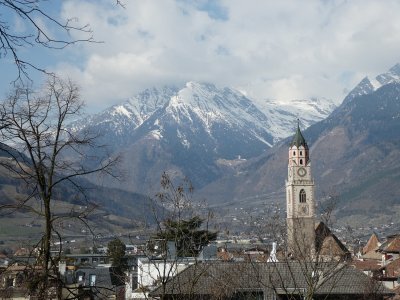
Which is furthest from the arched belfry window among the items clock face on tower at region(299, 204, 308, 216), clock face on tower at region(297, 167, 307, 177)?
clock face on tower at region(297, 167, 307, 177)

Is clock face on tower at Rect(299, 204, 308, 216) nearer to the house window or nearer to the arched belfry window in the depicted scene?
the arched belfry window

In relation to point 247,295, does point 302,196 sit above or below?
above

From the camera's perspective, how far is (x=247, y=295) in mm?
33219

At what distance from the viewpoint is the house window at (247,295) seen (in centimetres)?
3131

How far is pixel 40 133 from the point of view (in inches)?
539

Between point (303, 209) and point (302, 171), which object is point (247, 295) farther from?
point (302, 171)

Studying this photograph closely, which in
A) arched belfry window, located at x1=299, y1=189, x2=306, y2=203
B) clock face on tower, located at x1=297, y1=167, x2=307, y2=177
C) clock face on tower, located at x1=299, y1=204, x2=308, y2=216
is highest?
clock face on tower, located at x1=297, y1=167, x2=307, y2=177

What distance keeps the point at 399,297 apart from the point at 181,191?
115 feet

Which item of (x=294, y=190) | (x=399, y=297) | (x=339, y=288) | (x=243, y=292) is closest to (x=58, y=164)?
(x=243, y=292)

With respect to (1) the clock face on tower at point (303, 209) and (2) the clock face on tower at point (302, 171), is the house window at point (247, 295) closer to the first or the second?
(1) the clock face on tower at point (303, 209)

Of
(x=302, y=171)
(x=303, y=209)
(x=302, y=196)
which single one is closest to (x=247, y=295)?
(x=303, y=209)

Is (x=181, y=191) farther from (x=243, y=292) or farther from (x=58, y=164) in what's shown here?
(x=243, y=292)

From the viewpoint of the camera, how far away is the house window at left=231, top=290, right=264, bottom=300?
31312 millimetres

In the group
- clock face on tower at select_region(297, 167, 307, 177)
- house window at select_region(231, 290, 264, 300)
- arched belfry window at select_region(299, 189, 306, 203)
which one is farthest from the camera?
clock face on tower at select_region(297, 167, 307, 177)
